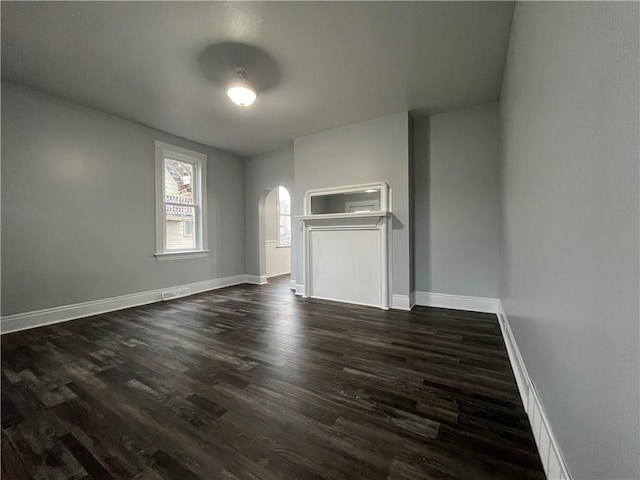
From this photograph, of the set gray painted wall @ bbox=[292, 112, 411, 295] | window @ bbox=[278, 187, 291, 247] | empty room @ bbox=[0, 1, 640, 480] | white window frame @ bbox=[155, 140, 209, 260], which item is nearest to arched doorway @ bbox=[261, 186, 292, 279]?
window @ bbox=[278, 187, 291, 247]

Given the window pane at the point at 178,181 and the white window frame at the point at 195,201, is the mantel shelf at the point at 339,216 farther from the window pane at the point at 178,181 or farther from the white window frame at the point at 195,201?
the window pane at the point at 178,181

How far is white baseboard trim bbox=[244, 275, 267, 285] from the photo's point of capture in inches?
219

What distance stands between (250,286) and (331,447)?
4371 mm

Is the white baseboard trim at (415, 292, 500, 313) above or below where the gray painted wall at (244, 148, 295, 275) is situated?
below

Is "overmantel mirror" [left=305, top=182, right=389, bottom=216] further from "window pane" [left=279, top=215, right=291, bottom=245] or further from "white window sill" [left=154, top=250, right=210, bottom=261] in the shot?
"window pane" [left=279, top=215, right=291, bottom=245]

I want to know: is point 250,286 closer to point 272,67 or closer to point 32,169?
point 32,169

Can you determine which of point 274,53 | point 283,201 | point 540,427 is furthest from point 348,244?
point 283,201

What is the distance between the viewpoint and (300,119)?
12.4ft

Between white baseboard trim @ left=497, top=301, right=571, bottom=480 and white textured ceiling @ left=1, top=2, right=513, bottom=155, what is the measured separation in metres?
2.67

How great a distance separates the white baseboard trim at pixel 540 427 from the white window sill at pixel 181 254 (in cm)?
478

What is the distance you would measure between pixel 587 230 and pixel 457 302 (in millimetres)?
3134

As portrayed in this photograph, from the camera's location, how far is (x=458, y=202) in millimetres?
3492

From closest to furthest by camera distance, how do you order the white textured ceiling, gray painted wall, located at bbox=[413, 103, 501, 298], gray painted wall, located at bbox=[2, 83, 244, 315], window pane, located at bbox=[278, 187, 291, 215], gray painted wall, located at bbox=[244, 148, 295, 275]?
the white textured ceiling < gray painted wall, located at bbox=[2, 83, 244, 315] < gray painted wall, located at bbox=[413, 103, 501, 298] < gray painted wall, located at bbox=[244, 148, 295, 275] < window pane, located at bbox=[278, 187, 291, 215]

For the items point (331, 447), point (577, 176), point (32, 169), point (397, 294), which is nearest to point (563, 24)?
point (577, 176)
